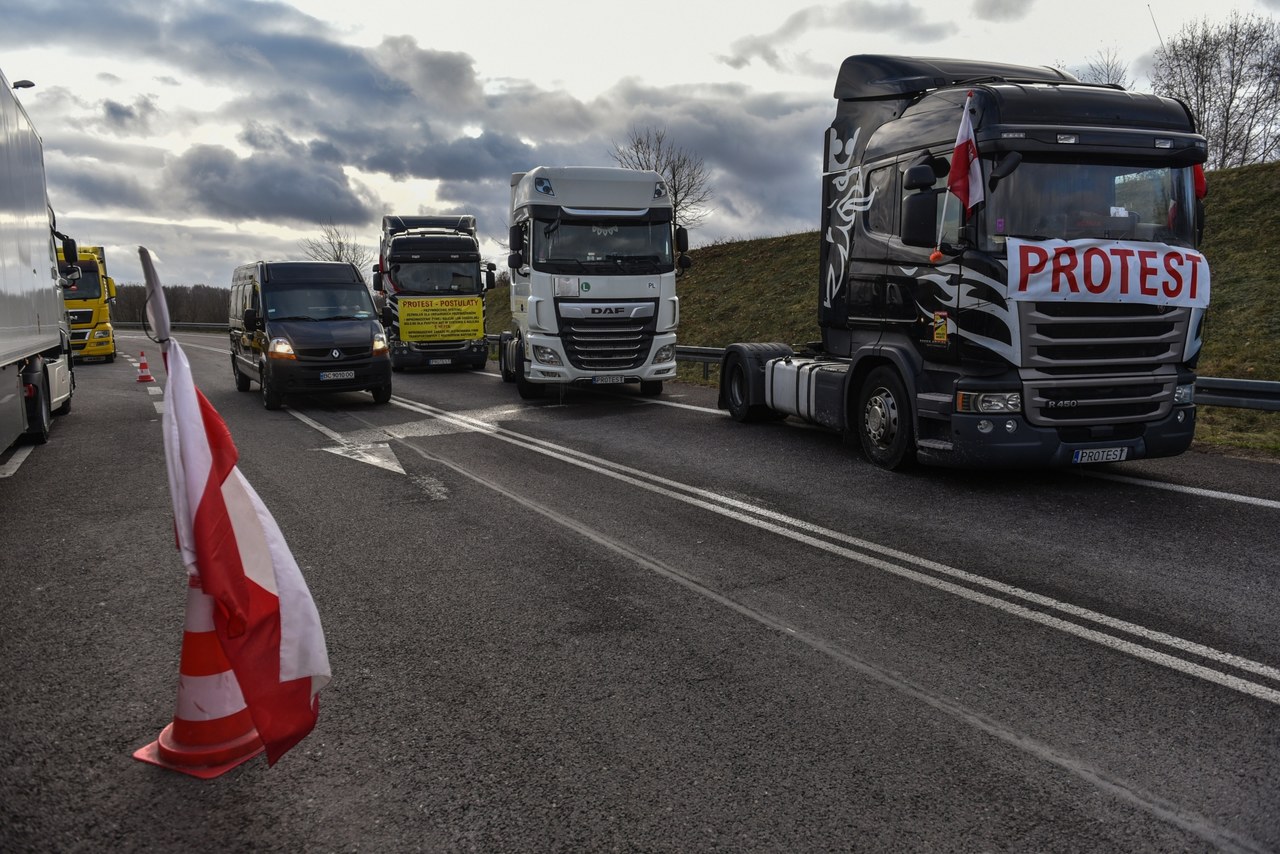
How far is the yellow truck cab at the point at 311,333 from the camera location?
568 inches

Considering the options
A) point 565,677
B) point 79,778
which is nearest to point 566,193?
point 565,677

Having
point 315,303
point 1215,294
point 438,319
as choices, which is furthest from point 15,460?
point 1215,294

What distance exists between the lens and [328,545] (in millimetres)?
6434

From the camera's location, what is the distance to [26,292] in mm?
9711

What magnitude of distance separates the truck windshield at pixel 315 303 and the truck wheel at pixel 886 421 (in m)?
9.25

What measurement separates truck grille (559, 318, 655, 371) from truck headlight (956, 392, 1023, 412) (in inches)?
277

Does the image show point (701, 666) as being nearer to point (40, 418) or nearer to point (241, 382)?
point (40, 418)

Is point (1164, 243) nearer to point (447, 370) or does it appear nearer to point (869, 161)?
point (869, 161)

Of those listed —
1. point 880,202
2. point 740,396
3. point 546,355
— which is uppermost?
point 880,202

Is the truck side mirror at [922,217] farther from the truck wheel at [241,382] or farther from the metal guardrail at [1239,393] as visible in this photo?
the truck wheel at [241,382]

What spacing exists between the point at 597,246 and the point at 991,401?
25.0ft

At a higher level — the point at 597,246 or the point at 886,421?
the point at 597,246

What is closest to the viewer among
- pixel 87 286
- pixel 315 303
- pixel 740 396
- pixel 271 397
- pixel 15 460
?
pixel 15 460

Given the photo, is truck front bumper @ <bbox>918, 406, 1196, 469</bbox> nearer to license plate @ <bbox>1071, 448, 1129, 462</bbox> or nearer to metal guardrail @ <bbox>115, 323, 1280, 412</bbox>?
license plate @ <bbox>1071, 448, 1129, 462</bbox>
